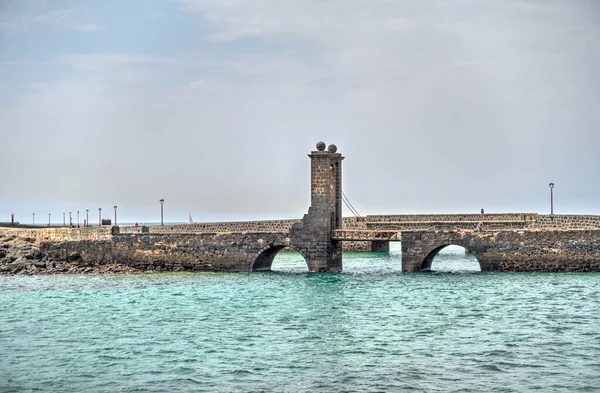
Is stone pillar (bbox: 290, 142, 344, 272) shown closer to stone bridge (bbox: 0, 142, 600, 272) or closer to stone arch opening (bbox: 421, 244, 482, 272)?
stone bridge (bbox: 0, 142, 600, 272)

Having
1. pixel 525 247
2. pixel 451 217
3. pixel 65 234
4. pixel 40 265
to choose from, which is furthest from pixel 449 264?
pixel 65 234

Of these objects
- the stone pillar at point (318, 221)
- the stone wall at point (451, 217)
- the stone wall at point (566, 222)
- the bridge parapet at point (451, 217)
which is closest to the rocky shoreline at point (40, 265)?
the stone pillar at point (318, 221)

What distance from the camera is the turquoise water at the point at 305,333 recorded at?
20047 millimetres

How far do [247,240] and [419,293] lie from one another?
1114cm

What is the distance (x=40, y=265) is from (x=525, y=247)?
25.1m

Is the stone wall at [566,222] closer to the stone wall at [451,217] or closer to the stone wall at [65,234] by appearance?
the stone wall at [451,217]

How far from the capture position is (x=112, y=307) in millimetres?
32938

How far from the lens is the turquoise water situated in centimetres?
2005

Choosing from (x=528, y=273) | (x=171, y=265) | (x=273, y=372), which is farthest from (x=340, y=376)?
(x=171, y=265)

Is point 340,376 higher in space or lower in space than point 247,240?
lower

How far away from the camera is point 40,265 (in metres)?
48.8

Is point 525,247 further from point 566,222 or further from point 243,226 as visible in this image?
point 243,226

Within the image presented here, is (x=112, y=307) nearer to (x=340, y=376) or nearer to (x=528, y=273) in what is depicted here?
(x=340, y=376)

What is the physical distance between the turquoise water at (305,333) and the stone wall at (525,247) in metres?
0.95
